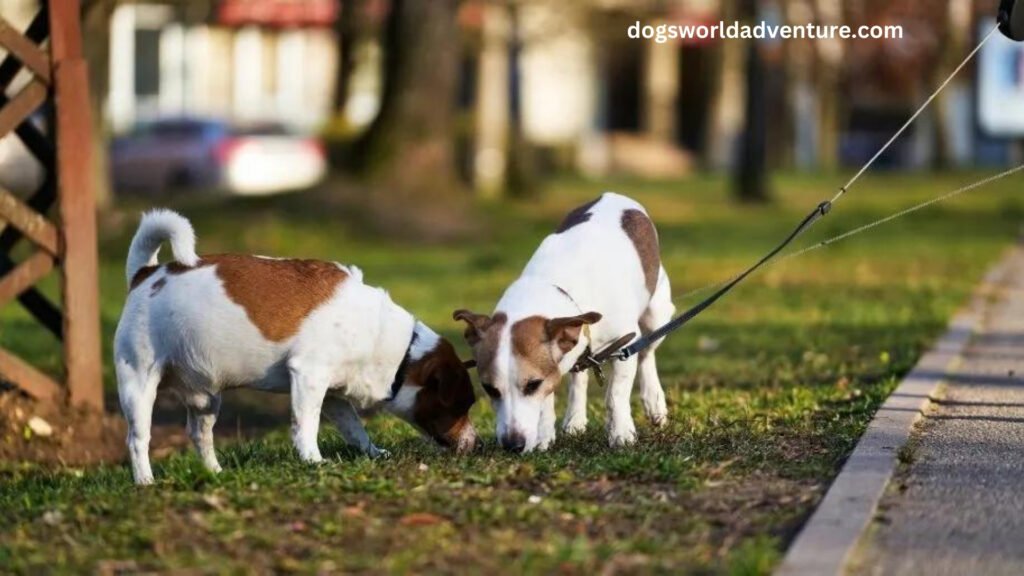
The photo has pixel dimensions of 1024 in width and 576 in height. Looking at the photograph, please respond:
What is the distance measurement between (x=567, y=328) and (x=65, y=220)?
133 inches

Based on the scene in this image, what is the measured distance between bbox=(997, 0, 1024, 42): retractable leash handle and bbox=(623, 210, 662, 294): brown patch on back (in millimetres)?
2140

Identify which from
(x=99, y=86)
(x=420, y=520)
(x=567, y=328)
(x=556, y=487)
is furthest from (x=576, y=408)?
(x=99, y=86)

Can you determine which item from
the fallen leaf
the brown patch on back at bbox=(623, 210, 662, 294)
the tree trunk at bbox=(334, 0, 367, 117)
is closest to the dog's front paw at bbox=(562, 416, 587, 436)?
the brown patch on back at bbox=(623, 210, 662, 294)

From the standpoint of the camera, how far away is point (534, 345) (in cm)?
741

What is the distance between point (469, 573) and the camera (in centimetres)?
548

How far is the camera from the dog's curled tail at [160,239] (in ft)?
26.0

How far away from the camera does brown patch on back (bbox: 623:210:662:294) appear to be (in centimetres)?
835

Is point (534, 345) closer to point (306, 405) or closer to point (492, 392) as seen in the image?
point (492, 392)

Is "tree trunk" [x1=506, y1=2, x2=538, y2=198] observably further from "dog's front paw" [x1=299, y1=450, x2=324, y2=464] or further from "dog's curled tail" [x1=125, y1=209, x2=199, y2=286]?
"dog's front paw" [x1=299, y1=450, x2=324, y2=464]

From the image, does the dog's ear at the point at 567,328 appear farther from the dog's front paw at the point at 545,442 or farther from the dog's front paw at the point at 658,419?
the dog's front paw at the point at 658,419

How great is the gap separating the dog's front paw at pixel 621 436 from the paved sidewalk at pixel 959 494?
3.61 feet

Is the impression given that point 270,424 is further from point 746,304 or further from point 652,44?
point 652,44

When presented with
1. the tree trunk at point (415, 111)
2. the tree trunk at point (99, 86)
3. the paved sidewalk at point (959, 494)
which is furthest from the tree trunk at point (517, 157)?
the paved sidewalk at point (959, 494)

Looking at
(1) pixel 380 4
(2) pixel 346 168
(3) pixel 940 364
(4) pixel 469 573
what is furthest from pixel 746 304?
(1) pixel 380 4
